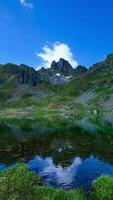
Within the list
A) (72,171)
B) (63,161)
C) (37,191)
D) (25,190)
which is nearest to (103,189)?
(37,191)

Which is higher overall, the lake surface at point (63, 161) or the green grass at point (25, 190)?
the green grass at point (25, 190)

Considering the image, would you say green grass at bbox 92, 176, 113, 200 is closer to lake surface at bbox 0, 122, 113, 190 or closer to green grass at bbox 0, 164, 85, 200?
green grass at bbox 0, 164, 85, 200

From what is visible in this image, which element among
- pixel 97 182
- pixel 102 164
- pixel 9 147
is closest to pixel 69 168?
pixel 102 164

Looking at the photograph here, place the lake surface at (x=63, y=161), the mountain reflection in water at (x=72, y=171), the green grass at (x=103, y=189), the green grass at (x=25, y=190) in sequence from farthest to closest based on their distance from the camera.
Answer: the lake surface at (x=63, y=161) → the mountain reflection in water at (x=72, y=171) → the green grass at (x=103, y=189) → the green grass at (x=25, y=190)

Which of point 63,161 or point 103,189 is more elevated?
point 103,189

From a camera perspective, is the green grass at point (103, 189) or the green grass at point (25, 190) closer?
the green grass at point (25, 190)

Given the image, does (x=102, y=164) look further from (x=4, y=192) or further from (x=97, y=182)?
(x=4, y=192)

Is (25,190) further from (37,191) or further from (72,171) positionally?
(72,171)

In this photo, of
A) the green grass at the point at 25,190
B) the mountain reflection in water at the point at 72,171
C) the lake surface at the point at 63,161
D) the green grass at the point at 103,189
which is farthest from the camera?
the lake surface at the point at 63,161

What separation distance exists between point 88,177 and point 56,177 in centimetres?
352

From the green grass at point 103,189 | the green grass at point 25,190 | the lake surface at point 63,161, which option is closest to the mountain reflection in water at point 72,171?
the lake surface at point 63,161

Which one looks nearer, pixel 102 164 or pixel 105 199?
pixel 105 199

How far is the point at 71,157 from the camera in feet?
163

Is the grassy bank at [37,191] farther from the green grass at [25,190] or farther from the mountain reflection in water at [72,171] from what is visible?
the mountain reflection in water at [72,171]
